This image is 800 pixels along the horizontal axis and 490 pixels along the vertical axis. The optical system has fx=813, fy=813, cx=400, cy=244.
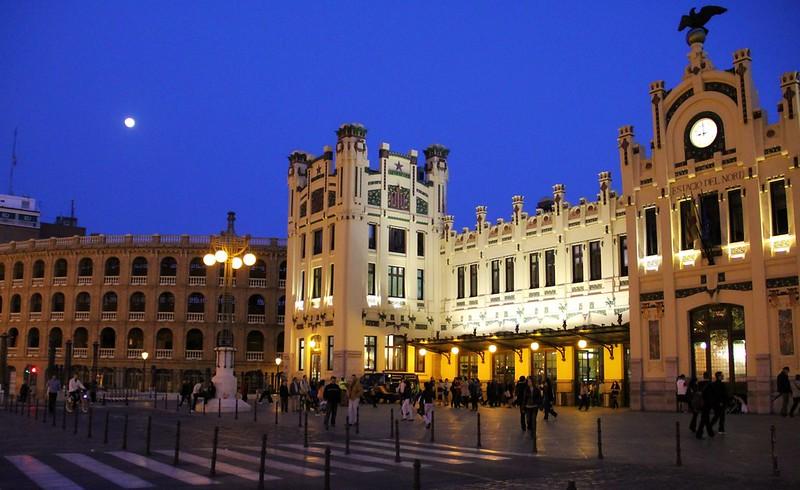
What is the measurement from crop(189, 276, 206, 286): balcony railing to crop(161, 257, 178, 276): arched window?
190cm

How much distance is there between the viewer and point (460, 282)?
53.5 metres

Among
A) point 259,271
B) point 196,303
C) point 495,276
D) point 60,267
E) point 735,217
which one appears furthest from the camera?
point 60,267

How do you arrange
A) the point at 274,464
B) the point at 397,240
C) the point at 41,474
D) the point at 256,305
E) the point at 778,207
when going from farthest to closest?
1. the point at 256,305
2. the point at 397,240
3. the point at 778,207
4. the point at 274,464
5. the point at 41,474

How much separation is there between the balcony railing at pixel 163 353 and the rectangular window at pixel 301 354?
2023 centimetres

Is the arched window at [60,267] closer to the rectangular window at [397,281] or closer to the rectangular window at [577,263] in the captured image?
the rectangular window at [397,281]

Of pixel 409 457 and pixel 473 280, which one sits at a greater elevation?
pixel 473 280

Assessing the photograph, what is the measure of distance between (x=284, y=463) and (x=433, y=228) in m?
40.1

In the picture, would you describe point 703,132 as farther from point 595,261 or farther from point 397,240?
point 397,240

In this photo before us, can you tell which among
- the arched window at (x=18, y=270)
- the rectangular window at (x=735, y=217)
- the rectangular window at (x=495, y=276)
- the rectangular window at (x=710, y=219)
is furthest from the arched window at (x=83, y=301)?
the rectangular window at (x=735, y=217)

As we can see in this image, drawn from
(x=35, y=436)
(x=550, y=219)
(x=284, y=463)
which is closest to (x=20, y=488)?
(x=284, y=463)

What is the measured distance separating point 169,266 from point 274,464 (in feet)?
200

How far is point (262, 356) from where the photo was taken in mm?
73188

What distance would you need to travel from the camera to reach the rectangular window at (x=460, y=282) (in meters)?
53.3

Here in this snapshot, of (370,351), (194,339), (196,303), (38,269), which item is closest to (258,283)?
(196,303)
